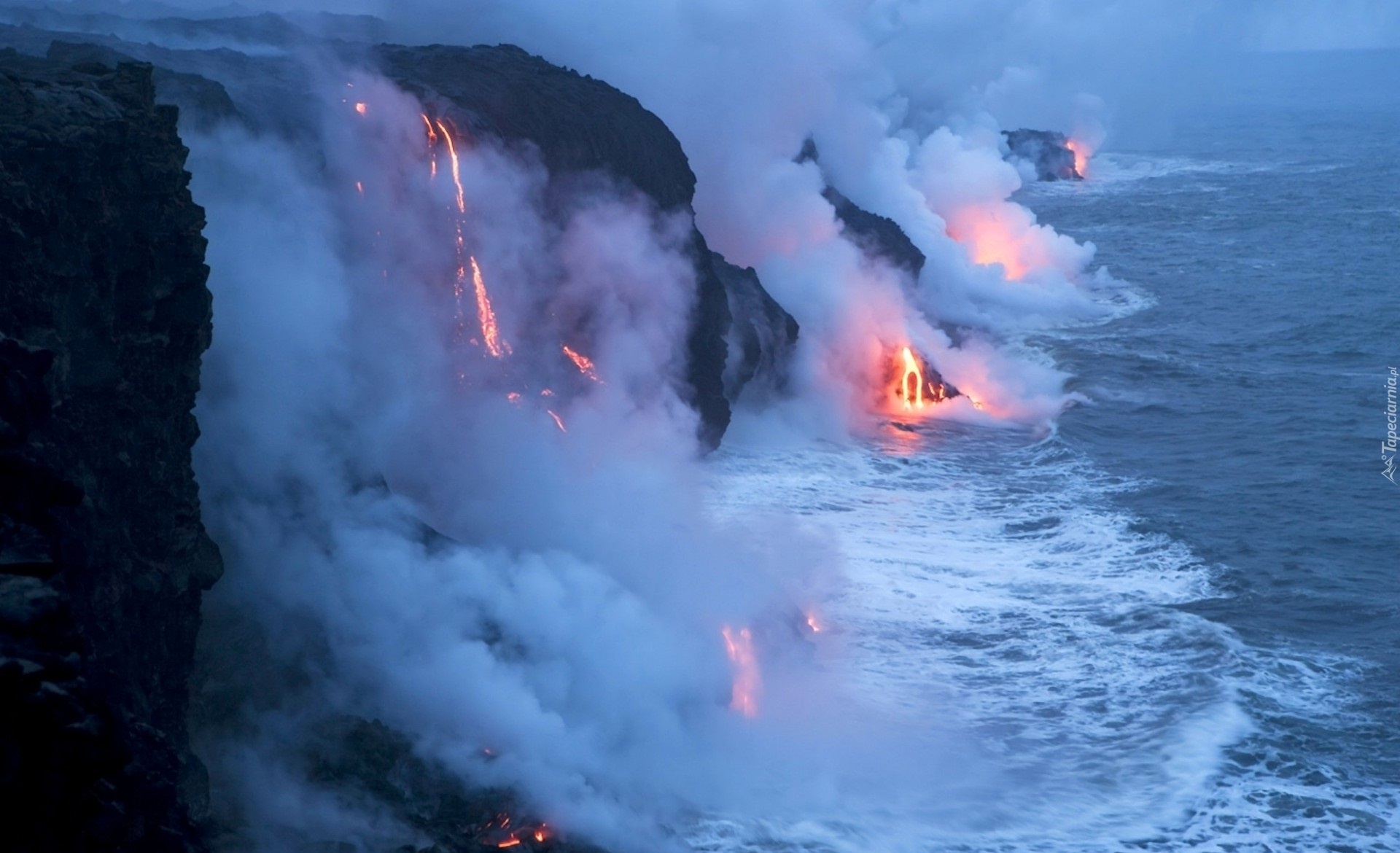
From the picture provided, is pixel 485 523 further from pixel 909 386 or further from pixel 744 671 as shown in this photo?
pixel 909 386

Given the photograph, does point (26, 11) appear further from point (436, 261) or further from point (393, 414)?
point (393, 414)

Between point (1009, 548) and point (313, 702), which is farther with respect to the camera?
point (1009, 548)

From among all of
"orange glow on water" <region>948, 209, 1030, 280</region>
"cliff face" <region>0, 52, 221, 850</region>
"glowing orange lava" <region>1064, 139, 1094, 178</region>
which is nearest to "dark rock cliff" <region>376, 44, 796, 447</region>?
"cliff face" <region>0, 52, 221, 850</region>

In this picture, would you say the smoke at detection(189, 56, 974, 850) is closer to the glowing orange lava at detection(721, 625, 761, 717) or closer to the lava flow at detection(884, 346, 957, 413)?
the glowing orange lava at detection(721, 625, 761, 717)

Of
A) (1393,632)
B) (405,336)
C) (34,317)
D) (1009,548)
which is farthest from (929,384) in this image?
(34,317)

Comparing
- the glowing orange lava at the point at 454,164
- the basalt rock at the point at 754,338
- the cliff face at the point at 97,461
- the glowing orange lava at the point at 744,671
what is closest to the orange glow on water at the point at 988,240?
the basalt rock at the point at 754,338

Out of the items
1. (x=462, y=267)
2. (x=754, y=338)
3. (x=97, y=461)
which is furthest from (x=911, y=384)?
(x=97, y=461)
